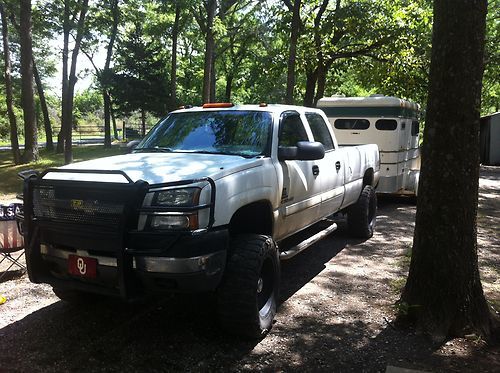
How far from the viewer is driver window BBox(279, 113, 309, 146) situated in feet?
16.4

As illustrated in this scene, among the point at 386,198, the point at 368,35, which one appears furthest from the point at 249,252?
the point at 368,35

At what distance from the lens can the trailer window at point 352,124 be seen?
10.6 metres

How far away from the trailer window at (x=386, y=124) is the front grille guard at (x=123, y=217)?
302 inches

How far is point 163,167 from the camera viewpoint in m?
3.96

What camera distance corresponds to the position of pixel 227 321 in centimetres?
377

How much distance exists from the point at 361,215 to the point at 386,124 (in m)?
3.72

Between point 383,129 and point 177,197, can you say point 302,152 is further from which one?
point 383,129

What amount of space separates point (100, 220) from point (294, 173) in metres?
2.12

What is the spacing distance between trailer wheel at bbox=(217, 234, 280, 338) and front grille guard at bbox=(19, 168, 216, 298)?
50 centimetres

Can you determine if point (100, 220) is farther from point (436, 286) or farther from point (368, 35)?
point (368, 35)

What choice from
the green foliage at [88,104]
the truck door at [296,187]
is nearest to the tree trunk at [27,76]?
the truck door at [296,187]

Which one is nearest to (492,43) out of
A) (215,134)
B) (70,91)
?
(70,91)

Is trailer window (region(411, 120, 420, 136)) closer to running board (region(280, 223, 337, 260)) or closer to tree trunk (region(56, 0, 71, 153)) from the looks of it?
running board (region(280, 223, 337, 260))

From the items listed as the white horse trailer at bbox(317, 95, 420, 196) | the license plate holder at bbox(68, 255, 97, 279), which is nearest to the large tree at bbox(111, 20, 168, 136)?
the white horse trailer at bbox(317, 95, 420, 196)
